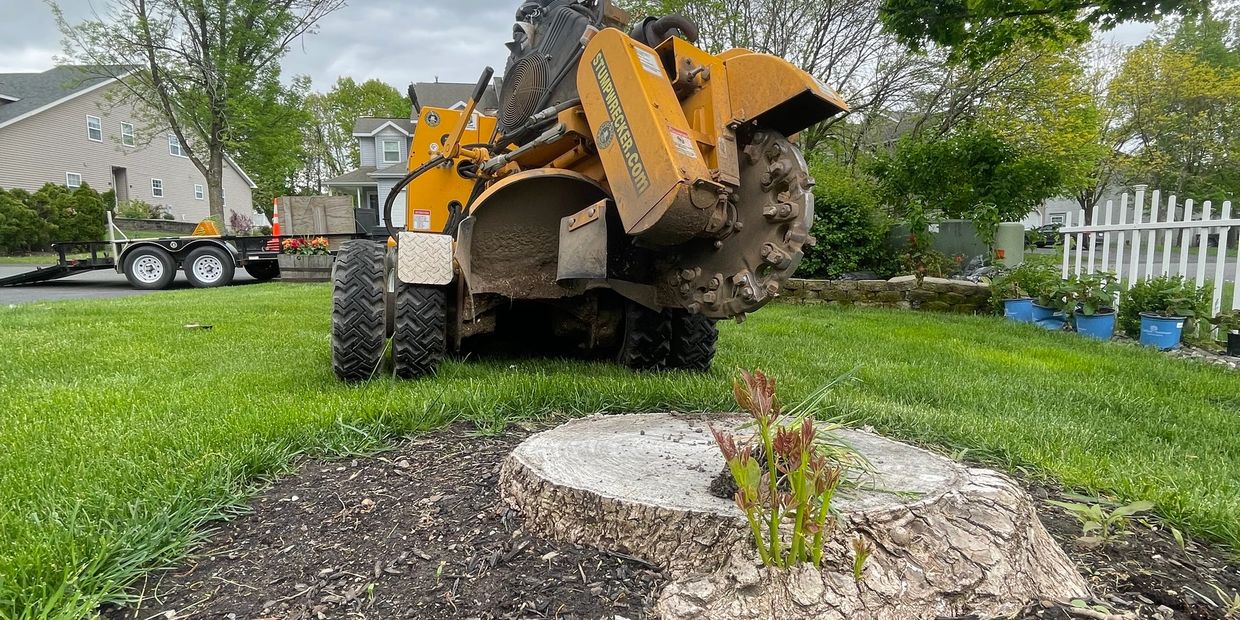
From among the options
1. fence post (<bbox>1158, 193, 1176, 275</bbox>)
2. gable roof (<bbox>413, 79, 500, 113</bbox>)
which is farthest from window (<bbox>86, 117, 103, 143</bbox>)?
fence post (<bbox>1158, 193, 1176, 275</bbox>)

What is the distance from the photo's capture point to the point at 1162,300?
18.6ft

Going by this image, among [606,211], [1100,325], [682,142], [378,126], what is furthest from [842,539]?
[378,126]

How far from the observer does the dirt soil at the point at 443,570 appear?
139 cm

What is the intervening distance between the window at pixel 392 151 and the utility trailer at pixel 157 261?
17.4 m

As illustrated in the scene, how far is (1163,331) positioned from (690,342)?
14.1 feet

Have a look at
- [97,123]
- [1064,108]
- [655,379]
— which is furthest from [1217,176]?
[97,123]

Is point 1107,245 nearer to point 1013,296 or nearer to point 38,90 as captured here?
point 1013,296

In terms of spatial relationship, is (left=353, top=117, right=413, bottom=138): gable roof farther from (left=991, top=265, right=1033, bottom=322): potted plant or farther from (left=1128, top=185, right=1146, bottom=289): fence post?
(left=1128, top=185, right=1146, bottom=289): fence post

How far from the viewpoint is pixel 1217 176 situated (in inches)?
1026

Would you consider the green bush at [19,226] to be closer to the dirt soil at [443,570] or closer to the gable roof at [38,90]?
the gable roof at [38,90]

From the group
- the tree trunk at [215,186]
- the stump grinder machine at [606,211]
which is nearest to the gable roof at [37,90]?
the tree trunk at [215,186]

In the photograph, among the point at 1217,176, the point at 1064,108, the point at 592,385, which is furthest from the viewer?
the point at 1217,176

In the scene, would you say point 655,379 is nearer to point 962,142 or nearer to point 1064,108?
point 962,142

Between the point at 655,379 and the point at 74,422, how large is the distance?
2.50 m
